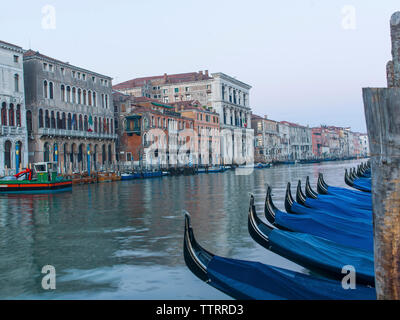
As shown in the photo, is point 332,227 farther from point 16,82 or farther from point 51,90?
point 51,90

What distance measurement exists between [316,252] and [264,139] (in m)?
75.7

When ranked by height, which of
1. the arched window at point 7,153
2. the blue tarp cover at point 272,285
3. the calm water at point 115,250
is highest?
the arched window at point 7,153

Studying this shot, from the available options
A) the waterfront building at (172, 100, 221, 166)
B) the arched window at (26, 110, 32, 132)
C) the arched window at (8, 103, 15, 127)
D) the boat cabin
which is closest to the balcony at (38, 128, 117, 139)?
the arched window at (26, 110, 32, 132)

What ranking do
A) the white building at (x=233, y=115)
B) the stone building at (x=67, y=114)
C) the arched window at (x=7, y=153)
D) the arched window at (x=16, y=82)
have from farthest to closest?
the white building at (x=233, y=115) < the stone building at (x=67, y=114) < the arched window at (x=16, y=82) < the arched window at (x=7, y=153)

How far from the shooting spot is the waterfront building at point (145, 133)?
138 feet

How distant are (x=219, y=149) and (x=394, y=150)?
58583mm

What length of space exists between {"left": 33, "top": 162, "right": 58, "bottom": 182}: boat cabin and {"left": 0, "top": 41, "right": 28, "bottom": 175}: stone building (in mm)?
4637

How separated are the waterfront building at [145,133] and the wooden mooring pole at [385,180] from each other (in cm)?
3800

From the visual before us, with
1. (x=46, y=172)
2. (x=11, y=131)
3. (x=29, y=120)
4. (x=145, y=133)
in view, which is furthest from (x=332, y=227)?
(x=145, y=133)

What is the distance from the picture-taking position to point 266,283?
377 centimetres

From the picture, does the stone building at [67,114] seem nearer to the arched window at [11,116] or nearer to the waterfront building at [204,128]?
the arched window at [11,116]

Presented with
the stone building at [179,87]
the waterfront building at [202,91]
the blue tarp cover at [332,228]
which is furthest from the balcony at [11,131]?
the stone building at [179,87]
